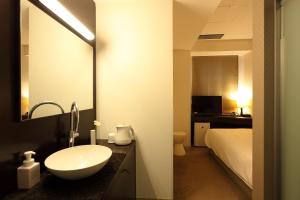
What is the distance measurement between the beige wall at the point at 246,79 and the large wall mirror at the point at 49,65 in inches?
166

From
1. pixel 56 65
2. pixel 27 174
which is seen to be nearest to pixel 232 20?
pixel 56 65

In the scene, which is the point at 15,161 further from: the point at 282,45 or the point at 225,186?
the point at 225,186

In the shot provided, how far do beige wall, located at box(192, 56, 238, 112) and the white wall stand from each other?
3.27m

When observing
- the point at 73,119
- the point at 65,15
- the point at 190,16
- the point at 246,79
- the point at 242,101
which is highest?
the point at 190,16

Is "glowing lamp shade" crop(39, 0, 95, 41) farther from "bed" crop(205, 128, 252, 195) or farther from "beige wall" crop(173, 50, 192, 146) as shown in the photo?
"beige wall" crop(173, 50, 192, 146)

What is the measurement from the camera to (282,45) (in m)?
1.39

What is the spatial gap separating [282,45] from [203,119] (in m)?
3.45

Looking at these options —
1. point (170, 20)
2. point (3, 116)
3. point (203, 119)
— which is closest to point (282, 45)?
point (170, 20)

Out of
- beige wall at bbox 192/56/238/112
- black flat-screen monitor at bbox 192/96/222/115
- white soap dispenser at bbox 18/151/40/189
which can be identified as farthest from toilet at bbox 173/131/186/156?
white soap dispenser at bbox 18/151/40/189

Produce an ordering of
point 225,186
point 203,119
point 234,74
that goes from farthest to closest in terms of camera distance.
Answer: point 234,74 < point 203,119 < point 225,186

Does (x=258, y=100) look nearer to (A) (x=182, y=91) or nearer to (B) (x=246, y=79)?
(A) (x=182, y=91)

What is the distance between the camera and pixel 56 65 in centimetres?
149

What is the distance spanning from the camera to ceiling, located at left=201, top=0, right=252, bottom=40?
8.82ft

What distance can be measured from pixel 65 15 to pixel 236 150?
2.49 meters
